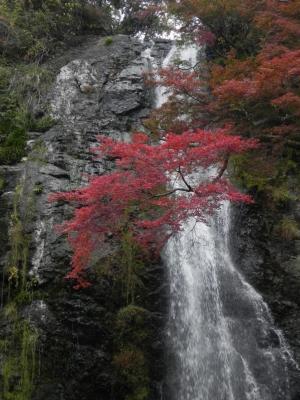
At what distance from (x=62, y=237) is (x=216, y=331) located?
440 cm

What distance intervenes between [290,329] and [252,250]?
90.4 inches

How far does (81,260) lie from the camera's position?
9.34m

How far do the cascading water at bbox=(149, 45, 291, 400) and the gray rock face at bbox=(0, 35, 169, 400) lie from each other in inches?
19.5

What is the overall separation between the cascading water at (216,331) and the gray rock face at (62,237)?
49 centimetres

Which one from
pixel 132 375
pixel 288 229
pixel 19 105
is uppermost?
pixel 19 105

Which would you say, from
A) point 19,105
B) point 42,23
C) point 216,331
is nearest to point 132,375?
point 216,331

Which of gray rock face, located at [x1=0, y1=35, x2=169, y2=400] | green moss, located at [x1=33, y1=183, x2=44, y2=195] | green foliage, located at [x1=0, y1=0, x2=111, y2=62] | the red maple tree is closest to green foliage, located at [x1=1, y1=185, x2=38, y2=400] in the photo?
gray rock face, located at [x1=0, y1=35, x2=169, y2=400]

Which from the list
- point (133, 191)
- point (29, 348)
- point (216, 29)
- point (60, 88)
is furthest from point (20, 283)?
point (216, 29)

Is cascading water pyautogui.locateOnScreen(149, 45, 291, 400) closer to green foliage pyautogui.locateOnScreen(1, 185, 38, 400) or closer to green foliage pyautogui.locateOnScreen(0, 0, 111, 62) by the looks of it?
green foliage pyautogui.locateOnScreen(1, 185, 38, 400)

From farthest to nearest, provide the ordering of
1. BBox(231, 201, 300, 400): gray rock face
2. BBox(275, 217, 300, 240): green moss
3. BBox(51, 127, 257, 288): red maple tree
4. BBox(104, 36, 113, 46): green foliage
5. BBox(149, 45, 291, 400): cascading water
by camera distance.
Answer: BBox(104, 36, 113, 46): green foliage
BBox(275, 217, 300, 240): green moss
BBox(231, 201, 300, 400): gray rock face
BBox(149, 45, 291, 400): cascading water
BBox(51, 127, 257, 288): red maple tree

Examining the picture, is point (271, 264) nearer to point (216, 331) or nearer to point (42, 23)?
point (216, 331)

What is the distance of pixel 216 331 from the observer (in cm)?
994

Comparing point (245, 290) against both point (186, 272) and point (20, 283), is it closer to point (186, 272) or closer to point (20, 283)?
point (186, 272)

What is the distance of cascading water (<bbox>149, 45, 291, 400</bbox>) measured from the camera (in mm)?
9203
